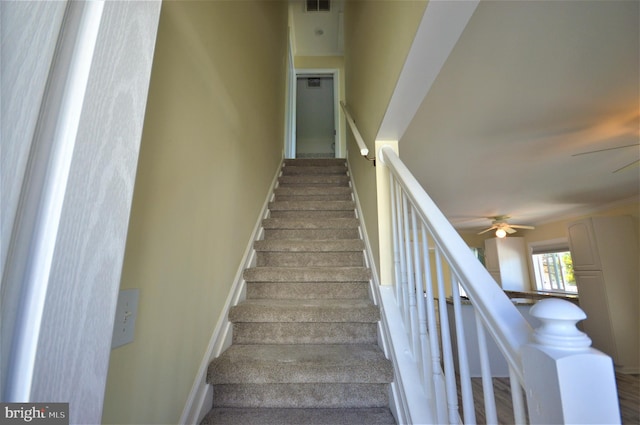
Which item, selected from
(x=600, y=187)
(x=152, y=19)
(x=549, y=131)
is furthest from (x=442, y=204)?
(x=152, y=19)

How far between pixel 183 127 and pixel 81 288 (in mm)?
814

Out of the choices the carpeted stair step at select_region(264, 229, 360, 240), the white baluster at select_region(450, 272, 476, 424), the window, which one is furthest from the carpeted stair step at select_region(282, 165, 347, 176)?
the window

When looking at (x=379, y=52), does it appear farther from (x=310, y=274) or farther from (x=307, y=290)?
(x=307, y=290)

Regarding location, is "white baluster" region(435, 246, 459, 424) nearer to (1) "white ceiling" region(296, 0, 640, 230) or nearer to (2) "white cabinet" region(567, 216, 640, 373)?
(1) "white ceiling" region(296, 0, 640, 230)

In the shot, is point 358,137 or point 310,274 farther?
point 358,137

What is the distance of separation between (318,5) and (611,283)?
→ 610cm

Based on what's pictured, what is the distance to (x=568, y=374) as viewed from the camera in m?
0.39

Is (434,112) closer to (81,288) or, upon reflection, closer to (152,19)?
(152,19)

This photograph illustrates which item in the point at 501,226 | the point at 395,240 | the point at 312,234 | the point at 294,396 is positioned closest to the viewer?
the point at 294,396

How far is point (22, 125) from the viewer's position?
12.2 inches

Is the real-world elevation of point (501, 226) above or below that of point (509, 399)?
above

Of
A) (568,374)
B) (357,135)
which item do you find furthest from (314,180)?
(568,374)

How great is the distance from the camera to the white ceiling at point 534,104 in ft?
4.51
